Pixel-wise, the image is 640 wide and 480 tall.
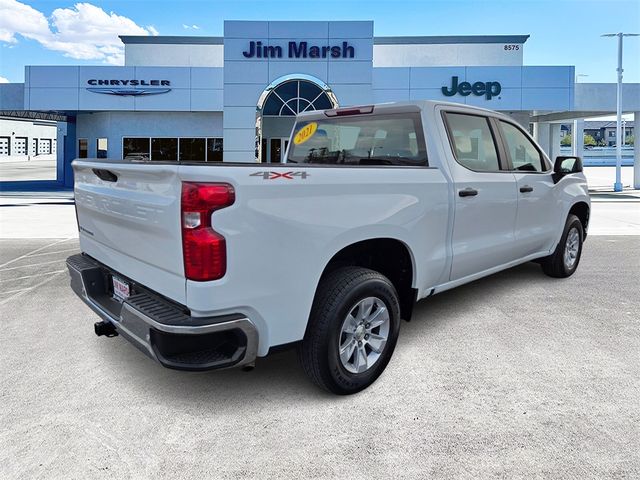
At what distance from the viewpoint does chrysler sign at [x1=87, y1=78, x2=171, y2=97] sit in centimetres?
2658

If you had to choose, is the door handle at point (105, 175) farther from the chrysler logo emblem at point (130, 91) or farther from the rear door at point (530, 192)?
the chrysler logo emblem at point (130, 91)

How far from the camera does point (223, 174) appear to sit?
2789 millimetres

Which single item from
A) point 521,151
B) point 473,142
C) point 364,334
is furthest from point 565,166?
point 364,334

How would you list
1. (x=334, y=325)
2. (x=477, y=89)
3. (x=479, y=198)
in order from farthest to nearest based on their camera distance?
(x=477, y=89), (x=479, y=198), (x=334, y=325)

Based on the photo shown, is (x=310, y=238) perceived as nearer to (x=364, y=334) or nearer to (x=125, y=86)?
(x=364, y=334)

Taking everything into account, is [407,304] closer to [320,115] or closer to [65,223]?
[320,115]

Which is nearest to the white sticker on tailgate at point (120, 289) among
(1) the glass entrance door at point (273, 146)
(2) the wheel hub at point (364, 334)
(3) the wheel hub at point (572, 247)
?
(2) the wheel hub at point (364, 334)

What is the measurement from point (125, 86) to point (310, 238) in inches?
1034

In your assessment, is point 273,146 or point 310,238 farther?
point 273,146

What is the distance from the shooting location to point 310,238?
3209 mm

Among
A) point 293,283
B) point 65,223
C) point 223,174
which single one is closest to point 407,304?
point 293,283

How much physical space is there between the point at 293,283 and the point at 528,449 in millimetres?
1555

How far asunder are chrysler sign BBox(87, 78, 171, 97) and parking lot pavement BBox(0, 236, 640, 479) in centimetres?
2327

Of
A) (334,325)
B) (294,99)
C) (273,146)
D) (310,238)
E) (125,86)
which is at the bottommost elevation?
(334,325)
